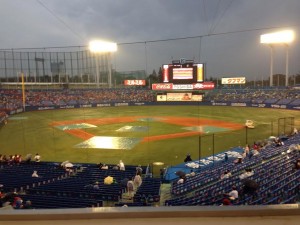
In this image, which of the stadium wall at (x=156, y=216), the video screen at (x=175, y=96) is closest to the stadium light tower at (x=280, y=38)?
the video screen at (x=175, y=96)

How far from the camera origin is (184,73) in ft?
126

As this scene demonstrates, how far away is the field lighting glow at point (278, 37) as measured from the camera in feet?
213

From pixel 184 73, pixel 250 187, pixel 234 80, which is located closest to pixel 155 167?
pixel 250 187

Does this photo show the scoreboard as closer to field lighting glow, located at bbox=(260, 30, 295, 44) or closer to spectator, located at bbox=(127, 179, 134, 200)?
spectator, located at bbox=(127, 179, 134, 200)

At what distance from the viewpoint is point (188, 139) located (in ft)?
89.0

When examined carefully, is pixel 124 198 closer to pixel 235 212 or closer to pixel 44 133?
pixel 235 212

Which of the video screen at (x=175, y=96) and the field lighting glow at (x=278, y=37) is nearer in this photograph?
the video screen at (x=175, y=96)

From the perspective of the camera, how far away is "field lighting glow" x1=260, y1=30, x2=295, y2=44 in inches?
2554

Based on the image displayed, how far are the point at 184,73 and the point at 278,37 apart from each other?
39150mm

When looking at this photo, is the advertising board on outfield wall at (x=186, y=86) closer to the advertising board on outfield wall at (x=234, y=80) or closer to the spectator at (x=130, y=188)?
the advertising board on outfield wall at (x=234, y=80)

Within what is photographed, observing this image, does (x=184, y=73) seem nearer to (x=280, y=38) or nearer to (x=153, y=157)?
(x=153, y=157)

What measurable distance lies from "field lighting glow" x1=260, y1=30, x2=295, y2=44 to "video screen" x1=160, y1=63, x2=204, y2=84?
1455 inches

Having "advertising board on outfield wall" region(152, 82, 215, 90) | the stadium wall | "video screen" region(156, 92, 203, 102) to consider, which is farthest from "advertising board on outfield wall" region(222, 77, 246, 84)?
the stadium wall

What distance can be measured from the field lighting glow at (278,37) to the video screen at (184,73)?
121 ft
